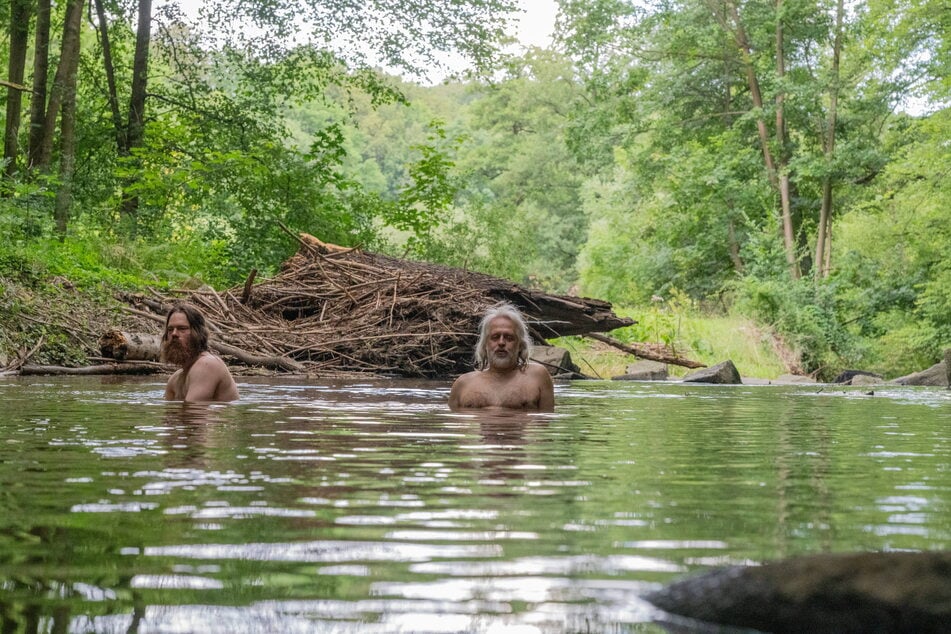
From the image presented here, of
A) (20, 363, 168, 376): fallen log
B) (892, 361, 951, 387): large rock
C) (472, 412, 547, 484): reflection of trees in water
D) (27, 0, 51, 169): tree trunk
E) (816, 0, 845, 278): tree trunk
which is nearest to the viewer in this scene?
(472, 412, 547, 484): reflection of trees in water

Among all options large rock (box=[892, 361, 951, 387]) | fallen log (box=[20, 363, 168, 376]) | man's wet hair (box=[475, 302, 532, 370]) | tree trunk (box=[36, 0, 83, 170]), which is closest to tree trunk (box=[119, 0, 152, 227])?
tree trunk (box=[36, 0, 83, 170])

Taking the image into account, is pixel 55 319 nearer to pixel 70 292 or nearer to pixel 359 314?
pixel 70 292

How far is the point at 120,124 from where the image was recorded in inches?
1009

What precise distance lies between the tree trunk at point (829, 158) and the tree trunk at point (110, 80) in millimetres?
20796

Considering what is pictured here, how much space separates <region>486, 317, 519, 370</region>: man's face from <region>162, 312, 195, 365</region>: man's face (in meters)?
2.62

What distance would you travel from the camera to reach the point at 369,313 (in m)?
18.5

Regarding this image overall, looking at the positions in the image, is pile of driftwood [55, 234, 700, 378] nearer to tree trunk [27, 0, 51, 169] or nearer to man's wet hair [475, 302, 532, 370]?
tree trunk [27, 0, 51, 169]

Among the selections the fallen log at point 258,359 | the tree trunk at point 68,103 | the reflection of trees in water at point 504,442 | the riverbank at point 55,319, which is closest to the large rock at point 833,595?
the reflection of trees in water at point 504,442

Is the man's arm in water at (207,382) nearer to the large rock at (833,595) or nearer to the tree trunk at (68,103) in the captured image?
the large rock at (833,595)

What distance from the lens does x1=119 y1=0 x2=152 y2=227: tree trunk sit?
83.4 ft

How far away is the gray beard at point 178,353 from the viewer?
977cm

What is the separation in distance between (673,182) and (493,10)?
13.0m

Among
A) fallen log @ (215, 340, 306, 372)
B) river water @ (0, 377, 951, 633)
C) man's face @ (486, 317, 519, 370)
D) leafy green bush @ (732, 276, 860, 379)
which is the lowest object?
river water @ (0, 377, 951, 633)

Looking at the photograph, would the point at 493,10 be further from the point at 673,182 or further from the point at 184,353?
the point at 184,353
